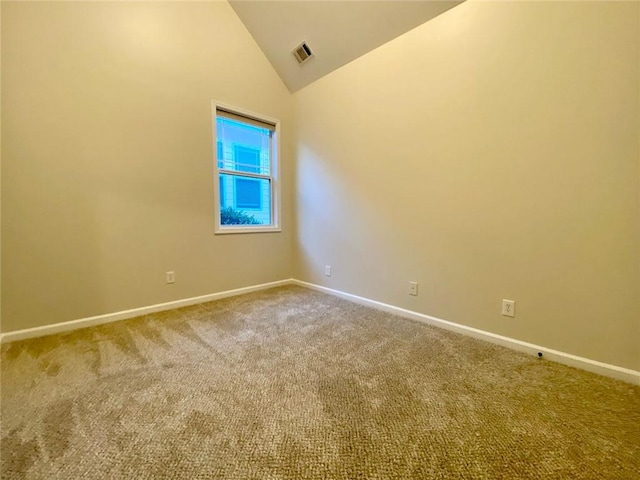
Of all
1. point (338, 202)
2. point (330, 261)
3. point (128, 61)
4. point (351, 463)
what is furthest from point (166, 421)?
point (128, 61)

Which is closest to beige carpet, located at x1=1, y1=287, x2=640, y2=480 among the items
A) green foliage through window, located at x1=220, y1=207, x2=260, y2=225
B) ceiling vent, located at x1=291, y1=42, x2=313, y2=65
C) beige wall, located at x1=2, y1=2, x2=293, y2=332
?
beige wall, located at x1=2, y1=2, x2=293, y2=332

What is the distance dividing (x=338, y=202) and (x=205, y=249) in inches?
61.1

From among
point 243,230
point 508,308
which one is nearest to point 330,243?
point 243,230

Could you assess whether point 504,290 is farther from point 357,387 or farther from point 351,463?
point 351,463

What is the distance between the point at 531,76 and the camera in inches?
67.1

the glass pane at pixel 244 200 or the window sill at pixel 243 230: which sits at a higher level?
the glass pane at pixel 244 200

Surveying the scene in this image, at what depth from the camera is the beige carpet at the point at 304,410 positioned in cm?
98

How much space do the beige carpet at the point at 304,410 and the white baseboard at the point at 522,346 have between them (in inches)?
2.8

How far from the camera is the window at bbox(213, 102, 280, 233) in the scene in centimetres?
299

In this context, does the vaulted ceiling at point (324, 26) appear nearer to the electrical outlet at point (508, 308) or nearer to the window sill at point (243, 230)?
the window sill at point (243, 230)

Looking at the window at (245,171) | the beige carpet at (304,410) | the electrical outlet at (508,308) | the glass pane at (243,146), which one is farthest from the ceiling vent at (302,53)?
the electrical outlet at (508,308)

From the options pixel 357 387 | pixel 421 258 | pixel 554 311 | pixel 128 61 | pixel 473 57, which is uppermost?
pixel 128 61

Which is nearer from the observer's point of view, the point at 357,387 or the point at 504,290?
the point at 357,387

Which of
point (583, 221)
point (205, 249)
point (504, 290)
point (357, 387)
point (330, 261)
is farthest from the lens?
point (330, 261)
